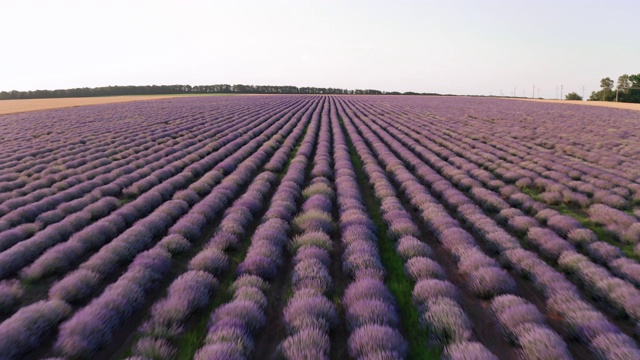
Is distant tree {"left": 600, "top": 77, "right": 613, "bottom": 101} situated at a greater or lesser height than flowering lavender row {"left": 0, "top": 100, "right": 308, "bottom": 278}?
greater

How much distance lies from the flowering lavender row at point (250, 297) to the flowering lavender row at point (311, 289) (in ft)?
1.01

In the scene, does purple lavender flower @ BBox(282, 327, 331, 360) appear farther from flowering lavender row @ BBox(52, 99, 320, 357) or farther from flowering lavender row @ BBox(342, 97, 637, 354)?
flowering lavender row @ BBox(342, 97, 637, 354)

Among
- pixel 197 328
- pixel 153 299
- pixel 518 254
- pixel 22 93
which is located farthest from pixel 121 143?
pixel 22 93

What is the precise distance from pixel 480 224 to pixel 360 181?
478 centimetres

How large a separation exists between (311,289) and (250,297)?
0.76m

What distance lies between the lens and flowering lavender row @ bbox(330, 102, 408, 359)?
136 inches

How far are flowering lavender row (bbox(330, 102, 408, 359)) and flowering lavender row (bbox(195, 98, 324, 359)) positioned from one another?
1049 millimetres

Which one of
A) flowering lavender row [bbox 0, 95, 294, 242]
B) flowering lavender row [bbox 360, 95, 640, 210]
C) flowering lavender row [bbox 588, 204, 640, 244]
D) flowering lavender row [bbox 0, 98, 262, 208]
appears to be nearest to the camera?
flowering lavender row [bbox 588, 204, 640, 244]

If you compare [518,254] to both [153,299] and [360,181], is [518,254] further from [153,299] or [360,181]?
[360,181]

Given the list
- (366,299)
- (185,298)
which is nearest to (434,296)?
(366,299)

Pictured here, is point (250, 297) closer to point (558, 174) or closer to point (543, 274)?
point (543, 274)

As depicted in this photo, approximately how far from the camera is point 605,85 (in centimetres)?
8419

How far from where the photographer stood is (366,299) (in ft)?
14.0

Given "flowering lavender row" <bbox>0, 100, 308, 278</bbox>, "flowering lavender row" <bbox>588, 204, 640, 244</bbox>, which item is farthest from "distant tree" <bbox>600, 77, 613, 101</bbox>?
"flowering lavender row" <bbox>0, 100, 308, 278</bbox>
